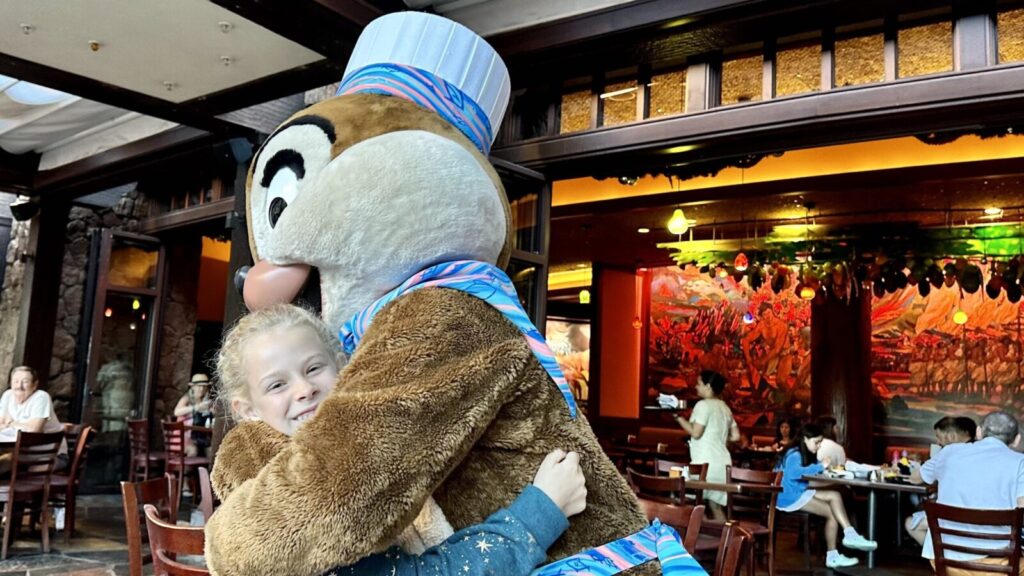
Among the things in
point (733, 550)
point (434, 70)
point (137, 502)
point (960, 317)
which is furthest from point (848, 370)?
point (434, 70)

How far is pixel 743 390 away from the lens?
1237 cm

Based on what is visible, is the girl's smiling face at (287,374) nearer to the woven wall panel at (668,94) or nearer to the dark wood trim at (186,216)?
the woven wall panel at (668,94)

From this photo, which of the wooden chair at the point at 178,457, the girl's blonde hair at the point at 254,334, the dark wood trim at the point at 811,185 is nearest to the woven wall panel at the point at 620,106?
the girl's blonde hair at the point at 254,334

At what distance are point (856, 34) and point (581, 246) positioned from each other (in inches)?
260

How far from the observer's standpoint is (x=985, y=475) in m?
4.78

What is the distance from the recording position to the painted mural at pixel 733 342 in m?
12.0

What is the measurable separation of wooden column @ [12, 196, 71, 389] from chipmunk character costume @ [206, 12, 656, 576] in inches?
309

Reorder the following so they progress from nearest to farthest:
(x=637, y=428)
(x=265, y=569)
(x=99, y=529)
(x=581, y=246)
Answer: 1. (x=265, y=569)
2. (x=99, y=529)
3. (x=581, y=246)
4. (x=637, y=428)

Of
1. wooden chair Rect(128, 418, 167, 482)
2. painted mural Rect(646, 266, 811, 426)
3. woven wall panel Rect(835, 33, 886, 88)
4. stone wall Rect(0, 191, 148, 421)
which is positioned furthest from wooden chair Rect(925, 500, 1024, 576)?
painted mural Rect(646, 266, 811, 426)

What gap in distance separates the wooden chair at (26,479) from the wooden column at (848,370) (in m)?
8.22

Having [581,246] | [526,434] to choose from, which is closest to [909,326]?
[581,246]

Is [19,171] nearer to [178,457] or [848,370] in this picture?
[178,457]

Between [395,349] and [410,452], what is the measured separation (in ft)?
0.45

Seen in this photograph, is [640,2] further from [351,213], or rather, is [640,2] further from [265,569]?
[265,569]
